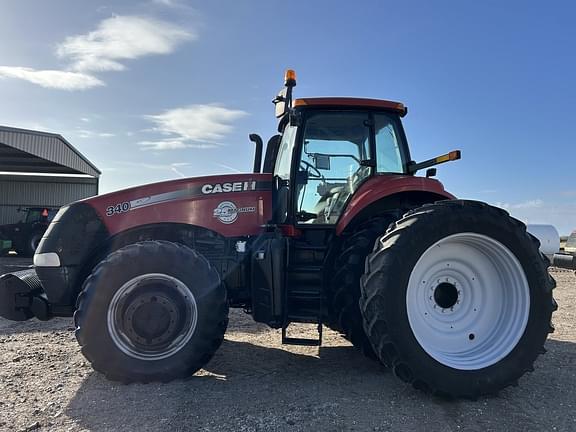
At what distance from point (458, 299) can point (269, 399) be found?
1.78 meters

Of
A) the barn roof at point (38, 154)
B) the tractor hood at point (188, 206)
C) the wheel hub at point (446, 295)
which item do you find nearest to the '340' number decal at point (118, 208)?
the tractor hood at point (188, 206)

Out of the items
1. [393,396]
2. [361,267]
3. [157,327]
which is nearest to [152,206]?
[157,327]

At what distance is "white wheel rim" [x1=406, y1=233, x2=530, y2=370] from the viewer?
3795 mm

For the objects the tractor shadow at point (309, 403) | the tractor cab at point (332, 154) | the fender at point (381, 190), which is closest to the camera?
the tractor shadow at point (309, 403)

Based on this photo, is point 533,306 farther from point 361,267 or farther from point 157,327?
point 157,327

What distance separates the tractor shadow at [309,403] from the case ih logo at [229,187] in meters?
1.72

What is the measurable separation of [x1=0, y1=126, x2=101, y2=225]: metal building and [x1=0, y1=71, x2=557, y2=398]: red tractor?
15460 millimetres

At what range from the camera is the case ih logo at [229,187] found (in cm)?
464

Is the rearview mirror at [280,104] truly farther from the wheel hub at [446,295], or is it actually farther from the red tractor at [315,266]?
the wheel hub at [446,295]

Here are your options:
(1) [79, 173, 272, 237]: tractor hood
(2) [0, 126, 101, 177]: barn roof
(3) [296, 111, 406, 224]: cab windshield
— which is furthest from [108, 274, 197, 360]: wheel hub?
(2) [0, 126, 101, 177]: barn roof

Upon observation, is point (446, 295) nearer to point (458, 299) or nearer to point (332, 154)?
point (458, 299)

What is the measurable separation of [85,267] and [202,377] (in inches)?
62.3

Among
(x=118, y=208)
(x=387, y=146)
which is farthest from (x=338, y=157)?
(x=118, y=208)

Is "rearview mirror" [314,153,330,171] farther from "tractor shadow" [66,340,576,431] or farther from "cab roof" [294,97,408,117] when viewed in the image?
"tractor shadow" [66,340,576,431]
